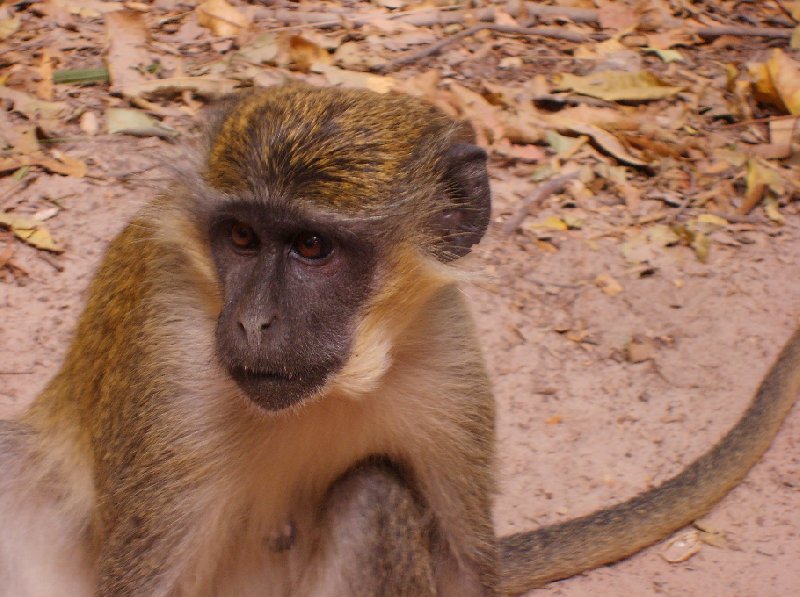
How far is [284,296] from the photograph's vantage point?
9.52 feet

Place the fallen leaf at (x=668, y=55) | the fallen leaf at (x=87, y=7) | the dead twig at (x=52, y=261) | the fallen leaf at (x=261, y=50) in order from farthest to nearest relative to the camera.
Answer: the fallen leaf at (x=668, y=55) < the fallen leaf at (x=87, y=7) < the fallen leaf at (x=261, y=50) < the dead twig at (x=52, y=261)

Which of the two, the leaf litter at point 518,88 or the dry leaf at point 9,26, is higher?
the dry leaf at point 9,26

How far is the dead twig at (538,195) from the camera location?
614 centimetres

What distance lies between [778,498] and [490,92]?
3303 millimetres

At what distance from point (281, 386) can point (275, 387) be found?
0.05 ft

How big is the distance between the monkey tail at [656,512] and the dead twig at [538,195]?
168 centimetres

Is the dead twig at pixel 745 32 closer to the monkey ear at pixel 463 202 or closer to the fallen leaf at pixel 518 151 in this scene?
the fallen leaf at pixel 518 151

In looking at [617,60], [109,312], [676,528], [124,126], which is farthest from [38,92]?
[676,528]

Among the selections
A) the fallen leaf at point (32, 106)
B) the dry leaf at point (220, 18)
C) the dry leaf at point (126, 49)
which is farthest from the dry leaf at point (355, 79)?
the fallen leaf at point (32, 106)

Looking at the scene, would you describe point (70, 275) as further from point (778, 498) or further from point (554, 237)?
point (778, 498)

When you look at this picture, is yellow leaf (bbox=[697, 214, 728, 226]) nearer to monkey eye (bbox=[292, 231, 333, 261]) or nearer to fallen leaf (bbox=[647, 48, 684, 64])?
fallen leaf (bbox=[647, 48, 684, 64])

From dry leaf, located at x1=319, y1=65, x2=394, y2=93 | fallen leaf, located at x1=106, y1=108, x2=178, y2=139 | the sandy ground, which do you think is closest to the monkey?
the sandy ground

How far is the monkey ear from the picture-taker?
329 cm

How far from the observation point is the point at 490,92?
700 centimetres
